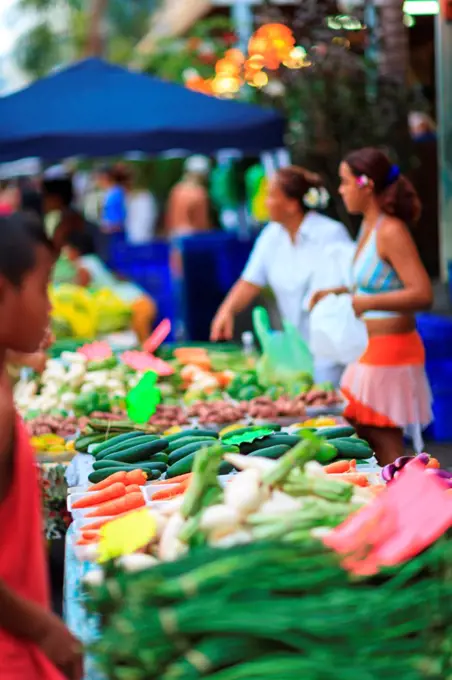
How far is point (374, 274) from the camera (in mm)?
5984

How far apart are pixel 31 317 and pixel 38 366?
15.2ft

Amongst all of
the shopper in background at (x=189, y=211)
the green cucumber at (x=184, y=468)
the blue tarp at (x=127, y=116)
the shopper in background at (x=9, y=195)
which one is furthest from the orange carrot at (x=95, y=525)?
the shopper in background at (x=9, y=195)

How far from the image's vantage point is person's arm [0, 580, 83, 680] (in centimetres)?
234

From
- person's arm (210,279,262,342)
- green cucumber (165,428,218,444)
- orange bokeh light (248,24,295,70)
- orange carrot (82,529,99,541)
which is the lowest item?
person's arm (210,279,262,342)

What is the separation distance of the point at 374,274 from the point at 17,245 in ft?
12.5

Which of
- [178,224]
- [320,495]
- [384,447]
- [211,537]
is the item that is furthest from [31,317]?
[178,224]

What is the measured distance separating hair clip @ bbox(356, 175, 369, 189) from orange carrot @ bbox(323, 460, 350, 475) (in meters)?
2.19

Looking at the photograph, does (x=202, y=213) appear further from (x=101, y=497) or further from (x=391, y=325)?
(x=101, y=497)

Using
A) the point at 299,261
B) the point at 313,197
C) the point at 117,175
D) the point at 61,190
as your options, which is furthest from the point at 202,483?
the point at 117,175

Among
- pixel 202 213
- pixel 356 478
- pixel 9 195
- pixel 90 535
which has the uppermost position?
pixel 90 535

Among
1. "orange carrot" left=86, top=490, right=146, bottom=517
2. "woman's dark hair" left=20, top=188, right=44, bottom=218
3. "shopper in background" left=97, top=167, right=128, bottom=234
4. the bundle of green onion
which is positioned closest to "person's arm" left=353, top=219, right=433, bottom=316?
"orange carrot" left=86, top=490, right=146, bottom=517

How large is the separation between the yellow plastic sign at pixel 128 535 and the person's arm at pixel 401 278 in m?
3.12

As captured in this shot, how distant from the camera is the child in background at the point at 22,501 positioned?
2.34 meters

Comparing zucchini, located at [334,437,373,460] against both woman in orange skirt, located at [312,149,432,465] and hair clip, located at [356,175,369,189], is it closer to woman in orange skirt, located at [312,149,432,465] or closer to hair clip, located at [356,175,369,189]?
woman in orange skirt, located at [312,149,432,465]
